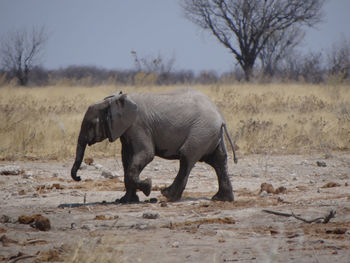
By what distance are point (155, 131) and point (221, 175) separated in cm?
110

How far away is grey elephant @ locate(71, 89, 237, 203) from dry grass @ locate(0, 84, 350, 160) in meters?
4.71

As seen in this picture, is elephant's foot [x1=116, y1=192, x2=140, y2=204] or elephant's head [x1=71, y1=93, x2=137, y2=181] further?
elephant's foot [x1=116, y1=192, x2=140, y2=204]

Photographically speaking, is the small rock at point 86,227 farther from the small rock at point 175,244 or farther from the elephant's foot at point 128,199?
the elephant's foot at point 128,199

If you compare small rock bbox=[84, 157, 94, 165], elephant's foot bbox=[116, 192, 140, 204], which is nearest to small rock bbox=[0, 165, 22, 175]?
small rock bbox=[84, 157, 94, 165]

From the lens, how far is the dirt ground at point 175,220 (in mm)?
4688

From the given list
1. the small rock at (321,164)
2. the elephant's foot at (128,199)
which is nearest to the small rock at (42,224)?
the elephant's foot at (128,199)

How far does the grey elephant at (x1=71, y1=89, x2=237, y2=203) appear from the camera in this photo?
24.2 ft

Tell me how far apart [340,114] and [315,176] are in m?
6.20

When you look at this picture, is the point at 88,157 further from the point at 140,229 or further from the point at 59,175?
the point at 140,229

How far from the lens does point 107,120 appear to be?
741 cm

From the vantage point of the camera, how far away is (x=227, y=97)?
61.4 ft

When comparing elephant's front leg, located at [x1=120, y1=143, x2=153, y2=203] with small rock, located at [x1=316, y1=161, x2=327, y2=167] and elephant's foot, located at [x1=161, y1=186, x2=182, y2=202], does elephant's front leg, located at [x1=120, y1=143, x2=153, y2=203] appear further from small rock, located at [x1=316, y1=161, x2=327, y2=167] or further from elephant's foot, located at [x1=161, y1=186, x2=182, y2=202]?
small rock, located at [x1=316, y1=161, x2=327, y2=167]

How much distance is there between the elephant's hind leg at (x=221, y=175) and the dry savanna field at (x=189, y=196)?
0.22 metres

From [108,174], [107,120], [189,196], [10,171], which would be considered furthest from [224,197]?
[10,171]
